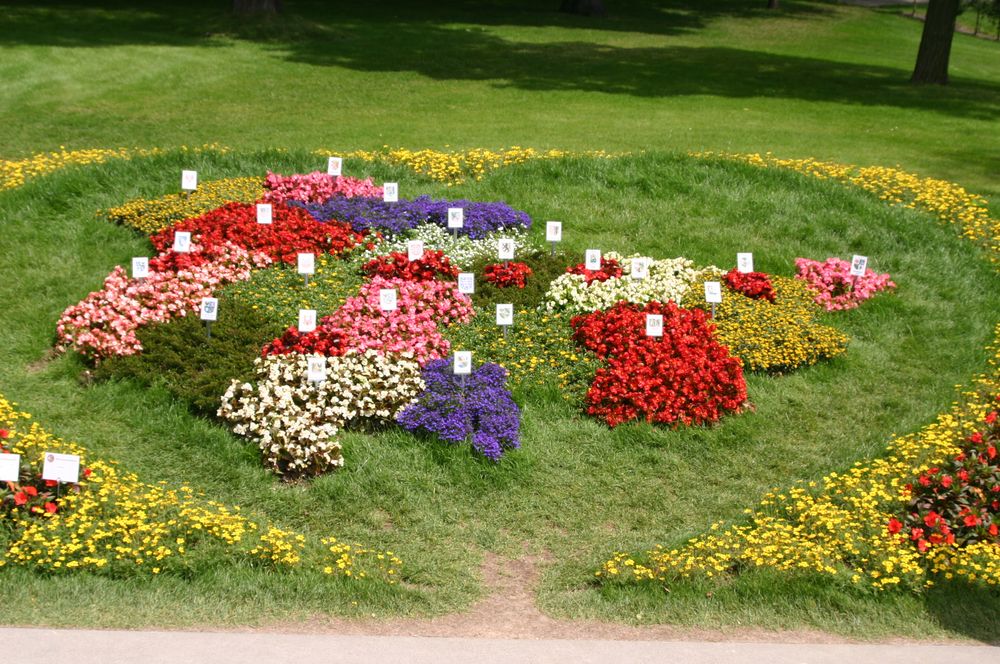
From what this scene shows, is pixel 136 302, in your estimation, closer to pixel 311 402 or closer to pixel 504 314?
pixel 311 402

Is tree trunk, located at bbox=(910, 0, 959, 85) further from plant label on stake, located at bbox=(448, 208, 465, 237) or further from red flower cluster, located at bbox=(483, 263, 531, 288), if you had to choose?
red flower cluster, located at bbox=(483, 263, 531, 288)

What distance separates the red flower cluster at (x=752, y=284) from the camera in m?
10.3

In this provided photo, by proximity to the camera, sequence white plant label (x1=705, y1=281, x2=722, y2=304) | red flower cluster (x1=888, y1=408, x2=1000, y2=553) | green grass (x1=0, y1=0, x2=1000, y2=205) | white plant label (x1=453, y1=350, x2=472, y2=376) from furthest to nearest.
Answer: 1. green grass (x1=0, y1=0, x2=1000, y2=205)
2. white plant label (x1=705, y1=281, x2=722, y2=304)
3. white plant label (x1=453, y1=350, x2=472, y2=376)
4. red flower cluster (x1=888, y1=408, x2=1000, y2=553)

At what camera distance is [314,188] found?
1228cm

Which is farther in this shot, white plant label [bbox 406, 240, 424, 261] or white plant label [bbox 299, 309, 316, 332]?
white plant label [bbox 406, 240, 424, 261]

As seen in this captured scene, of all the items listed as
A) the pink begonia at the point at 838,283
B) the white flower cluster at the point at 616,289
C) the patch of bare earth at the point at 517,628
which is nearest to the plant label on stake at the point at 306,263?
the white flower cluster at the point at 616,289

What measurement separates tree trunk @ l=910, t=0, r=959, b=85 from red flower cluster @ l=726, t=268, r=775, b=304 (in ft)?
46.8

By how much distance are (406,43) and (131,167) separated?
13.9m

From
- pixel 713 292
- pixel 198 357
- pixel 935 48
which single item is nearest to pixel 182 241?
pixel 198 357

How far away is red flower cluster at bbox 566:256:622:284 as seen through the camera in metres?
10.5

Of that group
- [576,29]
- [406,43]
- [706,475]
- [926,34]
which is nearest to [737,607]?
[706,475]

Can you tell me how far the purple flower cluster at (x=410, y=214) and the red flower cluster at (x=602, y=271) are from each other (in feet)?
4.14

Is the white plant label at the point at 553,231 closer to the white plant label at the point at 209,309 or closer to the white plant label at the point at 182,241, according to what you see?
the white plant label at the point at 209,309

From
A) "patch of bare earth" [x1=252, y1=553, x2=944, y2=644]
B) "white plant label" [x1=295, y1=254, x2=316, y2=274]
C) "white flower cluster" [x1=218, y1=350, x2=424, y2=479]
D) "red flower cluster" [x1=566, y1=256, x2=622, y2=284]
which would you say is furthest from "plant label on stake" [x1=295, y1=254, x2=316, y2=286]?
"patch of bare earth" [x1=252, y1=553, x2=944, y2=644]
